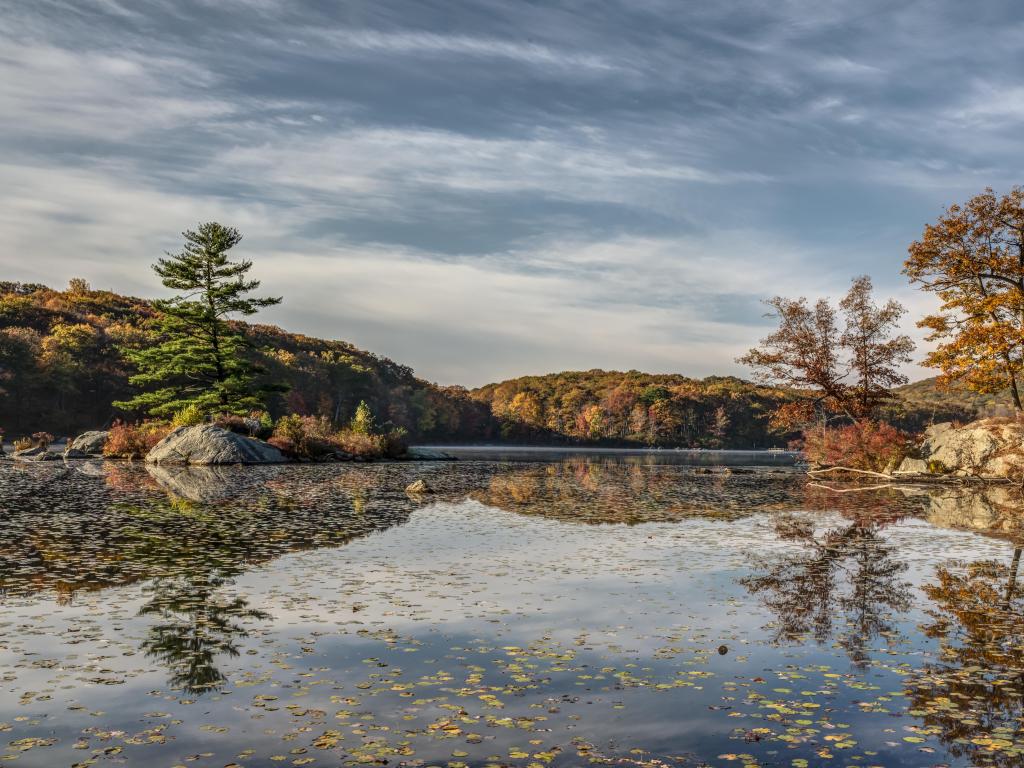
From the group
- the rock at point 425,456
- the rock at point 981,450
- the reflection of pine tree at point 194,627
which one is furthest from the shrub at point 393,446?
the reflection of pine tree at point 194,627

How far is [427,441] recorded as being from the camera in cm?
13338

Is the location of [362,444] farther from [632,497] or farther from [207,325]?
[632,497]

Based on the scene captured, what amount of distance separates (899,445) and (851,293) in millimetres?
9999

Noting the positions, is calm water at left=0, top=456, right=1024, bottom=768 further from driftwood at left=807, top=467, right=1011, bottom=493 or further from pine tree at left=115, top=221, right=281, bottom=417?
pine tree at left=115, top=221, right=281, bottom=417

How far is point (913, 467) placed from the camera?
39469 mm

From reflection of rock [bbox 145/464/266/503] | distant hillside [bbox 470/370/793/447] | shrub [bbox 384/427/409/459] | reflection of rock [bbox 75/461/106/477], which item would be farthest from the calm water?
distant hillside [bbox 470/370/793/447]

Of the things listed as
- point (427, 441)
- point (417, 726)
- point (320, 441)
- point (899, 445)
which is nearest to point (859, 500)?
point (899, 445)

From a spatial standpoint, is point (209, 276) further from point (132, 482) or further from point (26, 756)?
point (26, 756)

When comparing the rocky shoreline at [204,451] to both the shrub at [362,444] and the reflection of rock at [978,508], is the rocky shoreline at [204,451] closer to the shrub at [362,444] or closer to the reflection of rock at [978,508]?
the shrub at [362,444]

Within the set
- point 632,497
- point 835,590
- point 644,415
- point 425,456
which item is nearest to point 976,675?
point 835,590

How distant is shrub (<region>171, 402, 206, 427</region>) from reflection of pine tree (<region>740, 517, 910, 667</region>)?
44543 millimetres

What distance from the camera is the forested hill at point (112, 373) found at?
74.2 meters

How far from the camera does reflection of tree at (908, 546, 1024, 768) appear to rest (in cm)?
633

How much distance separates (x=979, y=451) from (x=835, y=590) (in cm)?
3137
